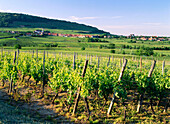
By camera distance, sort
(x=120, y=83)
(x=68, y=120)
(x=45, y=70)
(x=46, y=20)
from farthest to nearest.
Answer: (x=46, y=20), (x=45, y=70), (x=120, y=83), (x=68, y=120)

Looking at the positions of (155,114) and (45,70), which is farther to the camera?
(45,70)

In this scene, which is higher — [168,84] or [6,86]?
[168,84]

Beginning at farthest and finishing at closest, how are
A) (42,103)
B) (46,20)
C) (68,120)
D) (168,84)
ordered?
(46,20), (42,103), (168,84), (68,120)

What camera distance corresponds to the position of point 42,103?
9336mm

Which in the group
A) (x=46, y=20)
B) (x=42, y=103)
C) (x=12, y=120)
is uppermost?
(x=46, y=20)

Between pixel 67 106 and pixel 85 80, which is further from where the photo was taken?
pixel 67 106

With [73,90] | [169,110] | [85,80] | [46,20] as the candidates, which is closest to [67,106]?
[73,90]

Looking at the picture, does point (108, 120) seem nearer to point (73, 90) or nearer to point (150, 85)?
point (73, 90)

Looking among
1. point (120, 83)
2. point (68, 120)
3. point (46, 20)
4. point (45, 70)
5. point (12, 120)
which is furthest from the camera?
Answer: point (46, 20)

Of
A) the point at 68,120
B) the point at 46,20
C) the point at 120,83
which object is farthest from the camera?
the point at 46,20

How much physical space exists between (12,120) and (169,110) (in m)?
7.60

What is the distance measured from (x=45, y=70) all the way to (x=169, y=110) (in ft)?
26.1

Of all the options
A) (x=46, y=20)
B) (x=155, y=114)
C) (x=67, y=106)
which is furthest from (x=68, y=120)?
(x=46, y=20)

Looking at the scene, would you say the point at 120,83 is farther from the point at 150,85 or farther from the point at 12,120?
the point at 12,120
